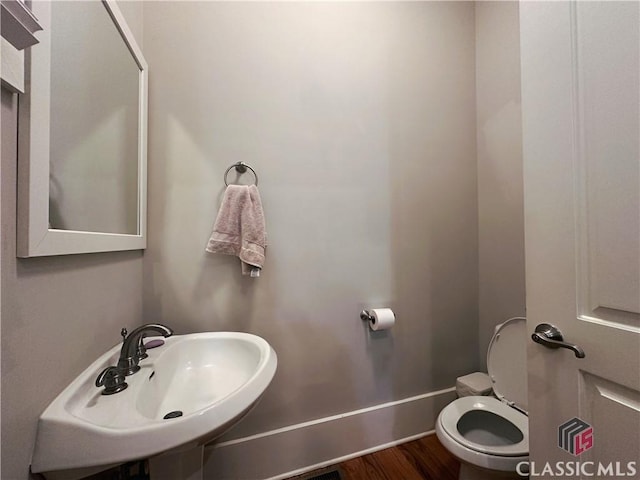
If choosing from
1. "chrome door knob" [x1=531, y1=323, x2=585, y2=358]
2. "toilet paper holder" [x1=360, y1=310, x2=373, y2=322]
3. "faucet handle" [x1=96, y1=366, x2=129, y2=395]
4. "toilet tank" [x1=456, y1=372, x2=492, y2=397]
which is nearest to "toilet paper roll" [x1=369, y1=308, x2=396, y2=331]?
"toilet paper holder" [x1=360, y1=310, x2=373, y2=322]

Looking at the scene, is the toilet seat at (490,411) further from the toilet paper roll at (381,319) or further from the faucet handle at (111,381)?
the faucet handle at (111,381)

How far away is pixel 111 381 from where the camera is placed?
667 millimetres

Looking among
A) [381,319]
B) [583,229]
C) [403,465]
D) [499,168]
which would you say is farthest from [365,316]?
[499,168]

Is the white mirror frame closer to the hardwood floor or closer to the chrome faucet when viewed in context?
the chrome faucet

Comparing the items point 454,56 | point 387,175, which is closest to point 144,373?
point 387,175

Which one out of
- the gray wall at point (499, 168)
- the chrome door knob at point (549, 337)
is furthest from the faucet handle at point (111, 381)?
the gray wall at point (499, 168)

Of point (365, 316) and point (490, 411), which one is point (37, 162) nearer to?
point (365, 316)

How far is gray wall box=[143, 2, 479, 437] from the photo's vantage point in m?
1.14

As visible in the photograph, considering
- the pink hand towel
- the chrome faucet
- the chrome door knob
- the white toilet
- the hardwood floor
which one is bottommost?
the hardwood floor

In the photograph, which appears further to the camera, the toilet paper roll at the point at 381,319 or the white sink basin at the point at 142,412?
the toilet paper roll at the point at 381,319

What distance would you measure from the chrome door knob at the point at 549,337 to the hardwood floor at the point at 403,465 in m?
1.07

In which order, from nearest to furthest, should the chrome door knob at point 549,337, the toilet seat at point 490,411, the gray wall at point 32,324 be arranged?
the gray wall at point 32,324 < the chrome door knob at point 549,337 < the toilet seat at point 490,411

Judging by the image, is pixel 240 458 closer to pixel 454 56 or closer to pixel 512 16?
pixel 454 56

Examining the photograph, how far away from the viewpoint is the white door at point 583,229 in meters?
0.54
